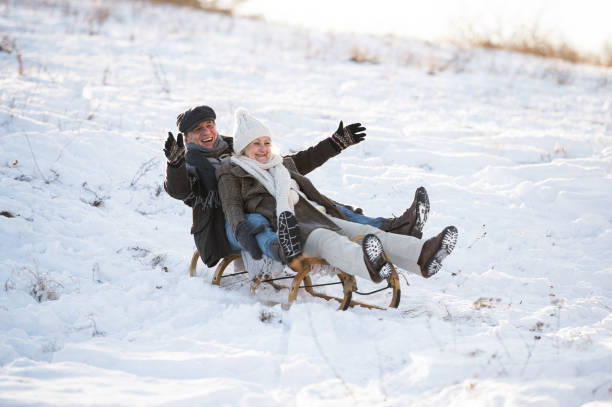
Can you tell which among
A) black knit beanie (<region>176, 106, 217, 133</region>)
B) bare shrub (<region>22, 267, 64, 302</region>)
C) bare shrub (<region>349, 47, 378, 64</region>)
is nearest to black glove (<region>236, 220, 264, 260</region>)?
black knit beanie (<region>176, 106, 217, 133</region>)

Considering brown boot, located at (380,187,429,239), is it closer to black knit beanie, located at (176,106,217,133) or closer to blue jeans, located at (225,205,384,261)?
blue jeans, located at (225,205,384,261)

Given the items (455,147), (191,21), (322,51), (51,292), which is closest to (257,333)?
(51,292)

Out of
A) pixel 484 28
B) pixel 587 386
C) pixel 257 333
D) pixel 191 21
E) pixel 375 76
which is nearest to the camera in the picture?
pixel 587 386

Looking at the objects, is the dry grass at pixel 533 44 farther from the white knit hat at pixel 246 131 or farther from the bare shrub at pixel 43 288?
the bare shrub at pixel 43 288

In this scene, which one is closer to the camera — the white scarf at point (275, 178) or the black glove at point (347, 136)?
the white scarf at point (275, 178)

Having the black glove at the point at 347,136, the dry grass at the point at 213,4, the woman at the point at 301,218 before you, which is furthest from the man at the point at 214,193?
Result: the dry grass at the point at 213,4

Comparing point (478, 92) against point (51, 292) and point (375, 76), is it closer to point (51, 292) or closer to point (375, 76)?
point (375, 76)

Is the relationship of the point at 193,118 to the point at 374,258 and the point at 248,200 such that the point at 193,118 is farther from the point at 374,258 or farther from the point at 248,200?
the point at 374,258

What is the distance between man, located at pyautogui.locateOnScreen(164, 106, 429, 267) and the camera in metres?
3.25

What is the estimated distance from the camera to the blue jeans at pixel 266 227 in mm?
3180

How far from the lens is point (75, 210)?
4559 millimetres

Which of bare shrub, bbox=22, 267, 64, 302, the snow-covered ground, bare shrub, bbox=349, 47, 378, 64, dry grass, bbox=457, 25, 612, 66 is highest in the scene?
dry grass, bbox=457, 25, 612, 66

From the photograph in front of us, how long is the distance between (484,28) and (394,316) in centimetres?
1503

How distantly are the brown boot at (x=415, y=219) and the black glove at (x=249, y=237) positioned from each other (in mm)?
982
